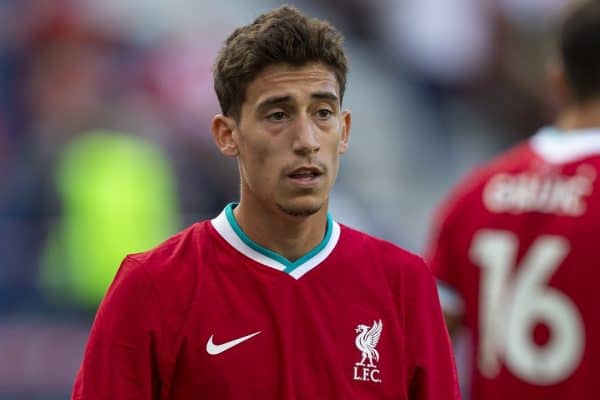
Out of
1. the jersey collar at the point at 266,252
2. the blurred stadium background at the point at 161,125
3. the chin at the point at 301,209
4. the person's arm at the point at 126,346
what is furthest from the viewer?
the blurred stadium background at the point at 161,125

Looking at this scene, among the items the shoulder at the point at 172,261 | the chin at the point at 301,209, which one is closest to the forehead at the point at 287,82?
the chin at the point at 301,209

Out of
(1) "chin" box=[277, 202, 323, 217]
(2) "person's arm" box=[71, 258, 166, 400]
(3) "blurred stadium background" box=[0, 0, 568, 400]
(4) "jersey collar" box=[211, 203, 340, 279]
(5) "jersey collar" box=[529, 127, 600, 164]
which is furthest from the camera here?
(3) "blurred stadium background" box=[0, 0, 568, 400]

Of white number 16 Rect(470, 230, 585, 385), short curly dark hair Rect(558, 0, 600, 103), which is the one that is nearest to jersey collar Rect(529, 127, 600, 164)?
short curly dark hair Rect(558, 0, 600, 103)

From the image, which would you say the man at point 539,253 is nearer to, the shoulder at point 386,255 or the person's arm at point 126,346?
the shoulder at point 386,255

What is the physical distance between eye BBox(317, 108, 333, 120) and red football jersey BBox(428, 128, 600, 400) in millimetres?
1233

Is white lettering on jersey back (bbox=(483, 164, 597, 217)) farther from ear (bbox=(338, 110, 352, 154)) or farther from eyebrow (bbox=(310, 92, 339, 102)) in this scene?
eyebrow (bbox=(310, 92, 339, 102))

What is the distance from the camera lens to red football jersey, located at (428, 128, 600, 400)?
4.42 meters

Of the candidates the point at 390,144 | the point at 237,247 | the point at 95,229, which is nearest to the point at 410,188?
the point at 390,144

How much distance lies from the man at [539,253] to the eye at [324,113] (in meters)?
1.23

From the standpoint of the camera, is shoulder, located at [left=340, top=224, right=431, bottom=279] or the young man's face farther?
shoulder, located at [left=340, top=224, right=431, bottom=279]

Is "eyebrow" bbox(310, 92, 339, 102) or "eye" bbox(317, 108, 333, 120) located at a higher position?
"eyebrow" bbox(310, 92, 339, 102)

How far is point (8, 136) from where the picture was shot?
34.9 feet

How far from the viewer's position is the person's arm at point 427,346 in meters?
3.51

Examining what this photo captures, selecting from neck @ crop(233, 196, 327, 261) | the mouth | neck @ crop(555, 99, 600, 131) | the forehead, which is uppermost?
neck @ crop(555, 99, 600, 131)
